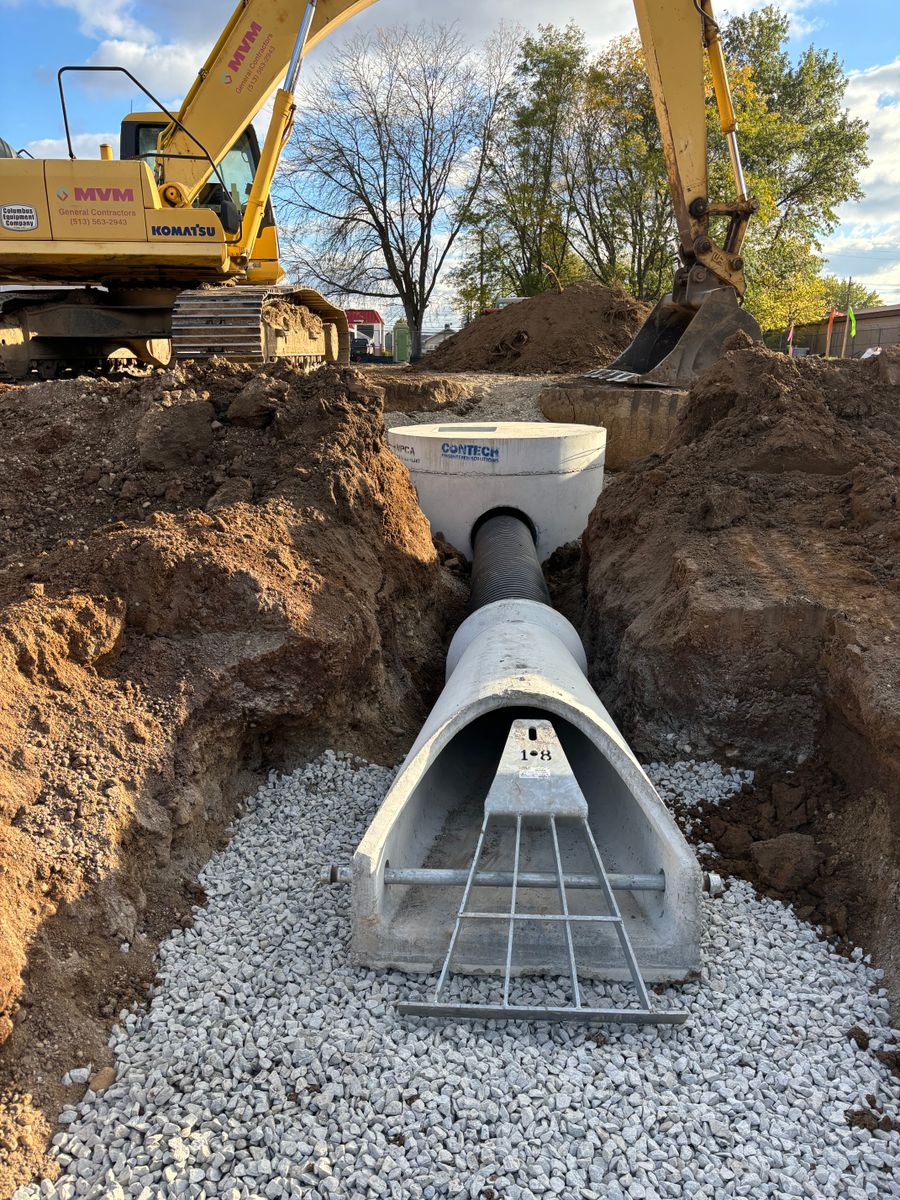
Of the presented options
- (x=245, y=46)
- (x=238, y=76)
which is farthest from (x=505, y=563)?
(x=245, y=46)

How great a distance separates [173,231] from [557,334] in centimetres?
1033

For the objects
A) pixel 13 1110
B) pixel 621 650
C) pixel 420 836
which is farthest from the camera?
pixel 621 650

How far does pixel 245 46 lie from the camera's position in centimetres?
914

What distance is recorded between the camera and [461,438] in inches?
311

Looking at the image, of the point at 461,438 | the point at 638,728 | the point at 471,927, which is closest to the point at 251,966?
the point at 471,927

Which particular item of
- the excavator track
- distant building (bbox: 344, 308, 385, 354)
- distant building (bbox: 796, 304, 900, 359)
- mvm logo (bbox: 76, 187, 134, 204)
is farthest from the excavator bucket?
distant building (bbox: 344, 308, 385, 354)

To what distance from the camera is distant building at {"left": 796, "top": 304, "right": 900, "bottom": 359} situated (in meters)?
29.1

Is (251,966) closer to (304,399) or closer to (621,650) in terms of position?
(621,650)

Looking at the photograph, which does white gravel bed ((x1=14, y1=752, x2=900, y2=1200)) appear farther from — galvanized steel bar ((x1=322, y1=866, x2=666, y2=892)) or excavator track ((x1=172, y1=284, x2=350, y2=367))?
excavator track ((x1=172, y1=284, x2=350, y2=367))

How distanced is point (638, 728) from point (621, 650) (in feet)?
1.79

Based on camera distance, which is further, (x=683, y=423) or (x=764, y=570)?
(x=683, y=423)

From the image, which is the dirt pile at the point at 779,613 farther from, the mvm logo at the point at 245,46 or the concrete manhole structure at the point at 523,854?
the mvm logo at the point at 245,46

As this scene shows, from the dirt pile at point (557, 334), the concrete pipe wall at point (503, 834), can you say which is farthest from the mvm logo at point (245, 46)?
the dirt pile at point (557, 334)

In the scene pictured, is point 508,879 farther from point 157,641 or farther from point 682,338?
point 682,338
